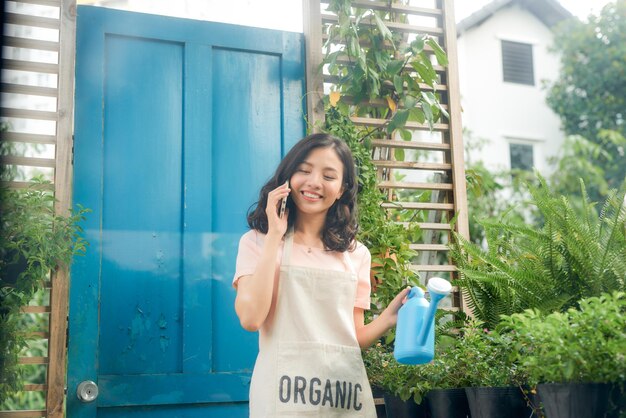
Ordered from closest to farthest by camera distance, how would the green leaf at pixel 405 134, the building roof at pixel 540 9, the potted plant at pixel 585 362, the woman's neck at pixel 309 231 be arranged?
the potted plant at pixel 585 362, the woman's neck at pixel 309 231, the green leaf at pixel 405 134, the building roof at pixel 540 9

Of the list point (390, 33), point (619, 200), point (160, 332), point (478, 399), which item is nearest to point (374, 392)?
point (478, 399)

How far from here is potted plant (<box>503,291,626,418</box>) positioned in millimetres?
2037

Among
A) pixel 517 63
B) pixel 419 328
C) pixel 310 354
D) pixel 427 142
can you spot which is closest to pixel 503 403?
pixel 419 328

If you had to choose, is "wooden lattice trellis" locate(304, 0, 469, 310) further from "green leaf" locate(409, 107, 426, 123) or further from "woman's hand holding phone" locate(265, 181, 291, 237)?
"woman's hand holding phone" locate(265, 181, 291, 237)

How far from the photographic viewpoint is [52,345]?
3041mm

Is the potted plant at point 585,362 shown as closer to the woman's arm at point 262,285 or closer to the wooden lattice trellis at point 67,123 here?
the woman's arm at point 262,285

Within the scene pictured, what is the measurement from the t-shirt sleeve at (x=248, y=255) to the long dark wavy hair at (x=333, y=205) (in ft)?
0.21

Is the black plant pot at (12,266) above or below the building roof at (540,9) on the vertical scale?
below

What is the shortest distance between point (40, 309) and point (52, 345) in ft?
0.49

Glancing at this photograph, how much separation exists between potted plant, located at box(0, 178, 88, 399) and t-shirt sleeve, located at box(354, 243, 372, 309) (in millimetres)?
1108

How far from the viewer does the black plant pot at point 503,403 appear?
2.49 metres

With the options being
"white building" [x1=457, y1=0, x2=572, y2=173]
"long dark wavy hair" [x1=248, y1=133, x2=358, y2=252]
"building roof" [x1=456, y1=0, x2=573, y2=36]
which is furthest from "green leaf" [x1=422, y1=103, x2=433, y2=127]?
"building roof" [x1=456, y1=0, x2=573, y2=36]

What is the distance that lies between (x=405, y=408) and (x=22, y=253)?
1.49 meters

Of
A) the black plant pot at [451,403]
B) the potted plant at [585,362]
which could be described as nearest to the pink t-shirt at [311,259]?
the black plant pot at [451,403]
